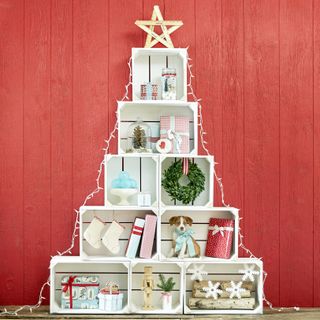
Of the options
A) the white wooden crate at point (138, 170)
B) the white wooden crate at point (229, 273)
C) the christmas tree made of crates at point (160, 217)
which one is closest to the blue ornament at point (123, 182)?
the christmas tree made of crates at point (160, 217)

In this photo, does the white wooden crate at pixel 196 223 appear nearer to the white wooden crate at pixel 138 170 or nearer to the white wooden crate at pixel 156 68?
the white wooden crate at pixel 138 170

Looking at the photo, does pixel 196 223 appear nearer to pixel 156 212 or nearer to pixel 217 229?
pixel 217 229

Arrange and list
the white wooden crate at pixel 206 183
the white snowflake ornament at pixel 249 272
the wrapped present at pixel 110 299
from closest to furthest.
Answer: the wrapped present at pixel 110 299
the white snowflake ornament at pixel 249 272
the white wooden crate at pixel 206 183

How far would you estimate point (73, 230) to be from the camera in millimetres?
3682

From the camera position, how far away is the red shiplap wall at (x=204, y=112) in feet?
12.1

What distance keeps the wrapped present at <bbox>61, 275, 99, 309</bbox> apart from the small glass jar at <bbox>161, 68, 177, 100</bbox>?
3.75 feet

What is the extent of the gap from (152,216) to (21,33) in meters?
1.32

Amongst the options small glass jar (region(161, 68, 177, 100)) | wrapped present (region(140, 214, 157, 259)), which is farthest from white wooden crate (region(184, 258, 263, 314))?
small glass jar (region(161, 68, 177, 100))

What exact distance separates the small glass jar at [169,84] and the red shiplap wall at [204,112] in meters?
0.18

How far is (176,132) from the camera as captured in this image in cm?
363

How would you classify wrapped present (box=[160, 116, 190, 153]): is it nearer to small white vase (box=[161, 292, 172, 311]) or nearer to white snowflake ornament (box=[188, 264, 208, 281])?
white snowflake ornament (box=[188, 264, 208, 281])

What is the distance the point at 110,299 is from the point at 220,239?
70 centimetres

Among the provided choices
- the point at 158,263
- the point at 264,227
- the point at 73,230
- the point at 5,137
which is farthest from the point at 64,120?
the point at 264,227

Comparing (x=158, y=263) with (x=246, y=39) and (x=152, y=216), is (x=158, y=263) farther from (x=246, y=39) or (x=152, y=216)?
(x=246, y=39)
